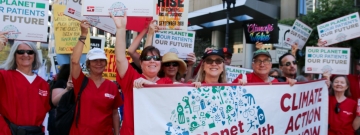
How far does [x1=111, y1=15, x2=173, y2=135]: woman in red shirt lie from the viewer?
373 centimetres

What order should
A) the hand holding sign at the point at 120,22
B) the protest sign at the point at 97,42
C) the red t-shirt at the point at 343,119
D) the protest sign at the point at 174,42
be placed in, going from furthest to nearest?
the protest sign at the point at 97,42 < the protest sign at the point at 174,42 < the red t-shirt at the point at 343,119 < the hand holding sign at the point at 120,22

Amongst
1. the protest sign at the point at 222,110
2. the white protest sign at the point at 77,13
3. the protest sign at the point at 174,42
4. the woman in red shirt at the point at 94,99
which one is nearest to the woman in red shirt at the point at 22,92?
the woman in red shirt at the point at 94,99

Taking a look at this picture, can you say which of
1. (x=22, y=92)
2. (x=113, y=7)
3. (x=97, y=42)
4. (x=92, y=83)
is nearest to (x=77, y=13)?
(x=113, y=7)

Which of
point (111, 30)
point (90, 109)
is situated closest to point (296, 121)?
point (90, 109)

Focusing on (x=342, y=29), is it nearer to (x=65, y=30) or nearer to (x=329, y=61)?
(x=329, y=61)

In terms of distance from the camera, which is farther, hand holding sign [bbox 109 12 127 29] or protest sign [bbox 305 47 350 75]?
protest sign [bbox 305 47 350 75]

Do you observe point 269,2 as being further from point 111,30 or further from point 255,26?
point 111,30

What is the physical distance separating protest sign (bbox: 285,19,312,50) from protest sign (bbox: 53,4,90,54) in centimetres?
384

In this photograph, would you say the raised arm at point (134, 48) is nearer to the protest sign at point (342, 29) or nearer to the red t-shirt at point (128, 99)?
the red t-shirt at point (128, 99)

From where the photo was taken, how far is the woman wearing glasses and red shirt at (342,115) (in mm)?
5141

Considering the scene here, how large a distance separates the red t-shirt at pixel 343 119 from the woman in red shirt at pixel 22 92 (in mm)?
3581

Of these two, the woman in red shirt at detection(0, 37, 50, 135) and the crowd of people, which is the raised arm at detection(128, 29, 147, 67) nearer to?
the crowd of people

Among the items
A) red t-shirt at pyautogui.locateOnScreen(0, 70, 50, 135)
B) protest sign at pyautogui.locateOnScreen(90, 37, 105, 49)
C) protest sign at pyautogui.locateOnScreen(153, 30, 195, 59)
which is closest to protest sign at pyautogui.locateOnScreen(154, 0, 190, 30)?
protest sign at pyautogui.locateOnScreen(153, 30, 195, 59)

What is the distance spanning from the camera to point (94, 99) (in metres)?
4.16
